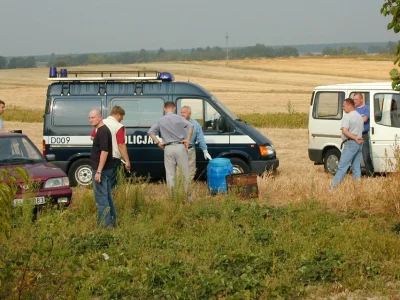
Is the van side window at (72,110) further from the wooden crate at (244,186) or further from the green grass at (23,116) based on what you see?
the green grass at (23,116)

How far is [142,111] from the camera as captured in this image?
49.8 feet

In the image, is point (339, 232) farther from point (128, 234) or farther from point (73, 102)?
point (73, 102)

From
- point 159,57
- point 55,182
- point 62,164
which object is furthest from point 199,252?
point 159,57

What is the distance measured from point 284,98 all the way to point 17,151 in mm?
37019

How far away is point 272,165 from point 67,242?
6.82 meters

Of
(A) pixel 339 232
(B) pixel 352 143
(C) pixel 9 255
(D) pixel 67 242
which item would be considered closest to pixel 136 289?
(C) pixel 9 255

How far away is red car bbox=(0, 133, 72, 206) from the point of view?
37.8 ft

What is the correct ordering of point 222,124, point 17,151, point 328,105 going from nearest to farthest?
1. point 17,151
2. point 222,124
3. point 328,105

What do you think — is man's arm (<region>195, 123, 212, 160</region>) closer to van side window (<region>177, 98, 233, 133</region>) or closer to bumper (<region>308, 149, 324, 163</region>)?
van side window (<region>177, 98, 233, 133</region>)

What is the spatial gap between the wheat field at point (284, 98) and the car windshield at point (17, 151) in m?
3.84

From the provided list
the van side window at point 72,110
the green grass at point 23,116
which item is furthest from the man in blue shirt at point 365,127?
the green grass at point 23,116

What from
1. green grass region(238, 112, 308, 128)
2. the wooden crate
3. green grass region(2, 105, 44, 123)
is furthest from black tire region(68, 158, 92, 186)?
green grass region(2, 105, 44, 123)

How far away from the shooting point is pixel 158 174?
1513 cm

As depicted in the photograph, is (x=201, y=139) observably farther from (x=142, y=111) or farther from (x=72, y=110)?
(x=72, y=110)
